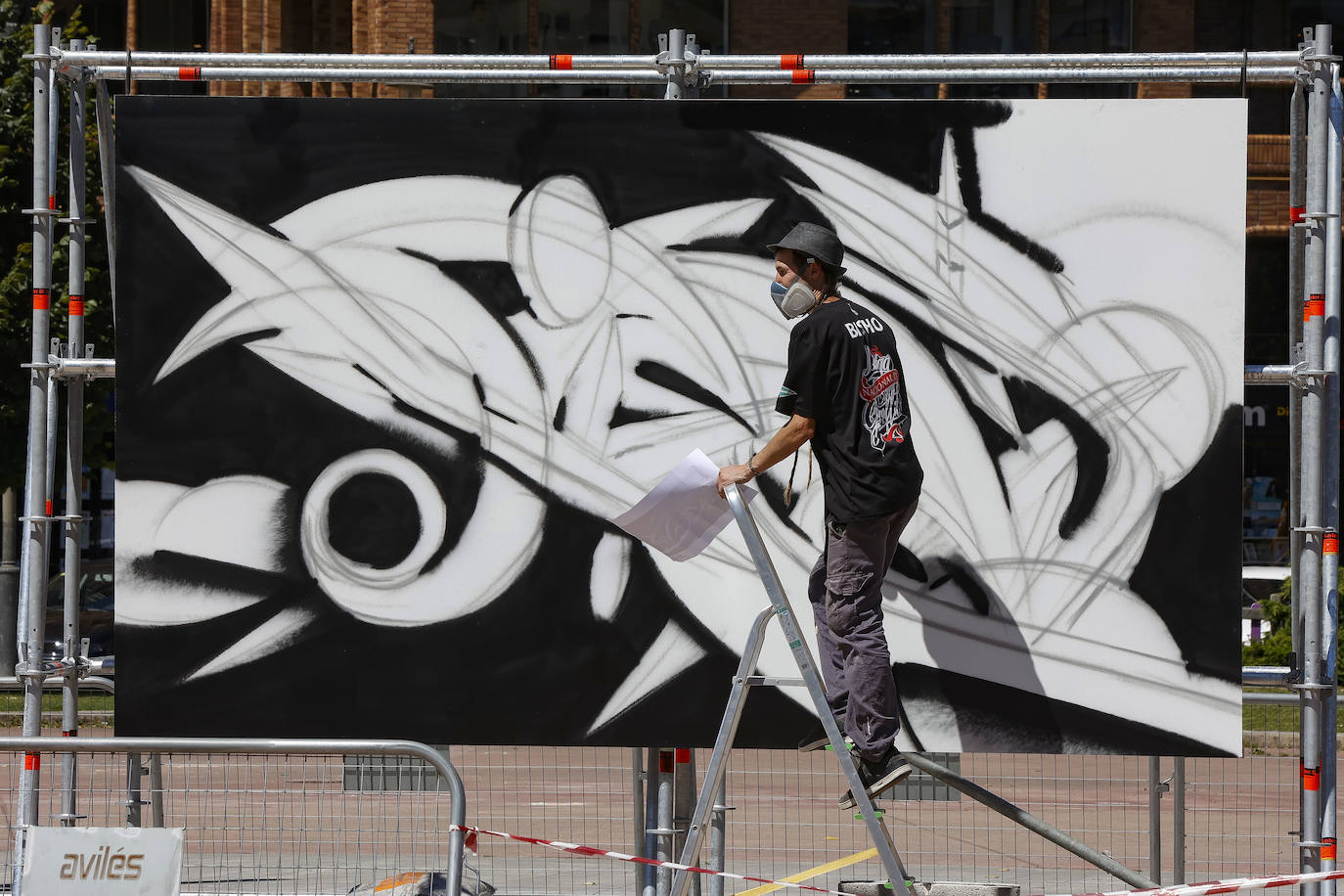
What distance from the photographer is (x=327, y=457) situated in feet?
20.5

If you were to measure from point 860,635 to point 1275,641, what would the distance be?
12349 millimetres

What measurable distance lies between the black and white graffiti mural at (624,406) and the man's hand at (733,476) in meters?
0.87

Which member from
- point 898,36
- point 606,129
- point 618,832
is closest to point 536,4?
point 898,36

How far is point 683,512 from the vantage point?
17.9 feet

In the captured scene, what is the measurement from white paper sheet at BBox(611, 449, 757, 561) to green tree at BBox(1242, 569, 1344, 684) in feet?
38.1

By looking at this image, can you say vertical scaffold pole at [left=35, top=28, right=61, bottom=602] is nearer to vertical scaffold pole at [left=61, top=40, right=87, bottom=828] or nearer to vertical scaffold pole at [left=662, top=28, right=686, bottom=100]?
vertical scaffold pole at [left=61, top=40, right=87, bottom=828]

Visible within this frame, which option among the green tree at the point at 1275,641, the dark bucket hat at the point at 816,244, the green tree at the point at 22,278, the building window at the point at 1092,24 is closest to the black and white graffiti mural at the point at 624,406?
the dark bucket hat at the point at 816,244

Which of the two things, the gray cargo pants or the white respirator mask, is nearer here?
the gray cargo pants

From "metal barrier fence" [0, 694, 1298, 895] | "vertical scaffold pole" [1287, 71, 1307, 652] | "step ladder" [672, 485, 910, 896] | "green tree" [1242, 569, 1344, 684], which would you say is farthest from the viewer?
"green tree" [1242, 569, 1344, 684]

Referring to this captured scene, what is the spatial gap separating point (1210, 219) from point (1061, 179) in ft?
2.03

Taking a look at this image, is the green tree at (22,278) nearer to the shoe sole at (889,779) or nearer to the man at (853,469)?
the man at (853,469)

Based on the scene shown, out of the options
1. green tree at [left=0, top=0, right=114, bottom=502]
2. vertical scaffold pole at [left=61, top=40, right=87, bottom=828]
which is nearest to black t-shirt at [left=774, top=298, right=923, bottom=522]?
vertical scaffold pole at [left=61, top=40, right=87, bottom=828]

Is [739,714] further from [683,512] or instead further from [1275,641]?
[1275,641]

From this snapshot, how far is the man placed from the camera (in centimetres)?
525
